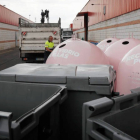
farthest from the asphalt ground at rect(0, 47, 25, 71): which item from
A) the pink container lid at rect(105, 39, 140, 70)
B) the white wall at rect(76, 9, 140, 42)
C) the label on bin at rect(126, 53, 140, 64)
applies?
the label on bin at rect(126, 53, 140, 64)

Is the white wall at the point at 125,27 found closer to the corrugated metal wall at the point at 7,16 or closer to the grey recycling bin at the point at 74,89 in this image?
the grey recycling bin at the point at 74,89

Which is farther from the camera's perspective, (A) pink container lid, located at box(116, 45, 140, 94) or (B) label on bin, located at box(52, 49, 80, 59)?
(B) label on bin, located at box(52, 49, 80, 59)

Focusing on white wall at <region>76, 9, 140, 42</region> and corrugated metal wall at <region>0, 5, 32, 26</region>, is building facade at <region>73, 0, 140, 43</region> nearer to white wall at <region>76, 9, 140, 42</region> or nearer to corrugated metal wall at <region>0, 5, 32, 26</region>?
white wall at <region>76, 9, 140, 42</region>

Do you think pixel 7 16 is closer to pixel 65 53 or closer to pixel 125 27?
pixel 125 27

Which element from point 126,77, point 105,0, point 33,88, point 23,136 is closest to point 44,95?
point 33,88

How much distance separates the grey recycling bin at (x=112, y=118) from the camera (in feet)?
4.91

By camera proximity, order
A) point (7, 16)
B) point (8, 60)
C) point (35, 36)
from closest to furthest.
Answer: point (35, 36)
point (8, 60)
point (7, 16)

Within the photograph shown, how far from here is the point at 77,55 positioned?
15.0 feet

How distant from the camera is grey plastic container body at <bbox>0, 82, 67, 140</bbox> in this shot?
1.40 meters

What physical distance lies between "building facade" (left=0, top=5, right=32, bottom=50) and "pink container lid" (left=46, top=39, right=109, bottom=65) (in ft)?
81.3

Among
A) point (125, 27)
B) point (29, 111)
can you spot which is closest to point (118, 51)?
point (29, 111)

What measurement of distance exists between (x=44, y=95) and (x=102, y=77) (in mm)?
702

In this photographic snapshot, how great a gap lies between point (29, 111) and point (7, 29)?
104 ft

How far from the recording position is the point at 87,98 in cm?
251
